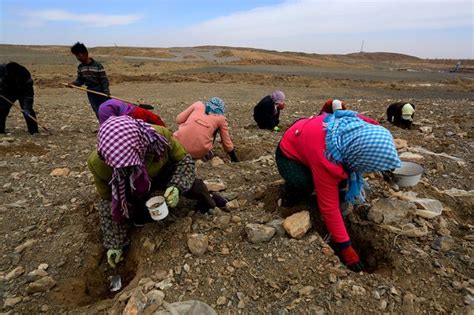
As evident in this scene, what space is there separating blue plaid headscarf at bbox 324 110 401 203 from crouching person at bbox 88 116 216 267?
1136mm

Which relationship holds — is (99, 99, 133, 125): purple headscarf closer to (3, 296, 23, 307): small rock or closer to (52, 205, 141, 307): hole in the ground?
(52, 205, 141, 307): hole in the ground

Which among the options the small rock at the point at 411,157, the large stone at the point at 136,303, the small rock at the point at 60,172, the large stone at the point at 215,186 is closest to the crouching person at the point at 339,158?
the large stone at the point at 215,186

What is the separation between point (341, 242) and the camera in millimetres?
2551

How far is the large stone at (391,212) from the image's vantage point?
9.67 ft

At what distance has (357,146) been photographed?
2.32 meters

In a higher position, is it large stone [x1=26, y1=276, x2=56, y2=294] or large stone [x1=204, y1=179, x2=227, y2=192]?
large stone [x1=204, y1=179, x2=227, y2=192]

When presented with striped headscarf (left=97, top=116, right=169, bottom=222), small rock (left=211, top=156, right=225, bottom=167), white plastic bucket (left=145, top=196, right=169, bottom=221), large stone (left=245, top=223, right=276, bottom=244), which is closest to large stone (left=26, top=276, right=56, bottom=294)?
striped headscarf (left=97, top=116, right=169, bottom=222)

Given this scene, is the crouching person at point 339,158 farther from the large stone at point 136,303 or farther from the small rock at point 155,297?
the large stone at point 136,303

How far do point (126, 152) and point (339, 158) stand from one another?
1440 mm

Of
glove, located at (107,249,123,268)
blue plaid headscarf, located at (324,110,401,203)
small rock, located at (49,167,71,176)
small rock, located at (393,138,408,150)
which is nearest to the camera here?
blue plaid headscarf, located at (324,110,401,203)

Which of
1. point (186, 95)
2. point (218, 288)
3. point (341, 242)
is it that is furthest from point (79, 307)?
point (186, 95)

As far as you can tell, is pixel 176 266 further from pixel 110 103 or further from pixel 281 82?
pixel 281 82

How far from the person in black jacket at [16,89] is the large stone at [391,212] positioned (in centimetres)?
577

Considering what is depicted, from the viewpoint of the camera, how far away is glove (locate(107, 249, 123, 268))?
276cm
